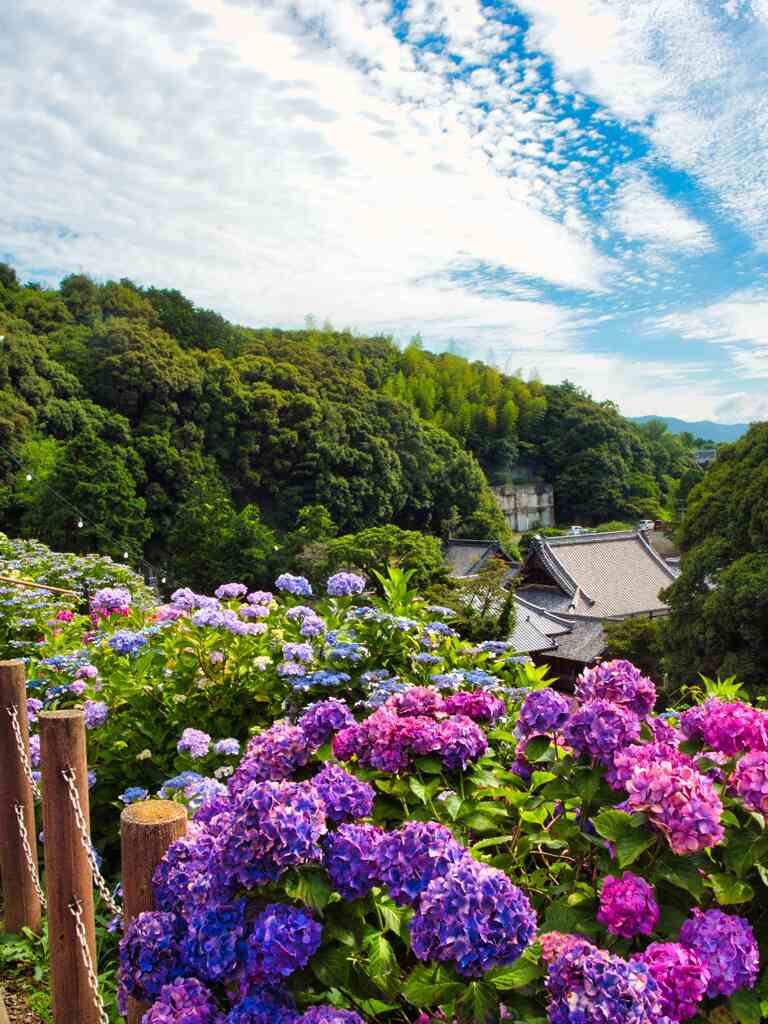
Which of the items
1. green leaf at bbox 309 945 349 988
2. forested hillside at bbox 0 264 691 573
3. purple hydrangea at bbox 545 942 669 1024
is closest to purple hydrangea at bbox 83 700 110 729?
green leaf at bbox 309 945 349 988

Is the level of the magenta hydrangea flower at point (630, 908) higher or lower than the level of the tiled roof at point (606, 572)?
higher

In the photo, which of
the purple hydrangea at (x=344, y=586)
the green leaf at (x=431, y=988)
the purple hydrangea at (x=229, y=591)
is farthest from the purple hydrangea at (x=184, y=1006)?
the purple hydrangea at (x=229, y=591)

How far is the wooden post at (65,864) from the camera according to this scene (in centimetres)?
158

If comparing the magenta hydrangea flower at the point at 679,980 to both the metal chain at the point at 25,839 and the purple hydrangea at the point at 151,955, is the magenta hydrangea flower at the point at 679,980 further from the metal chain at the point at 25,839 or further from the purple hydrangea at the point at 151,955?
the metal chain at the point at 25,839

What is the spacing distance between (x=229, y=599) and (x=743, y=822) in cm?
244

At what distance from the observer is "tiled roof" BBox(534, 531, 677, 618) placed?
22.6 m

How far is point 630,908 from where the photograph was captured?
1.09m

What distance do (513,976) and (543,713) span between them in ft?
1.65

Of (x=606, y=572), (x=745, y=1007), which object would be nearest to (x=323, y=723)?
(x=745, y=1007)

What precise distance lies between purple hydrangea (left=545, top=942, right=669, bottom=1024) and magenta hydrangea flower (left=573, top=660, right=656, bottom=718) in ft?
1.91

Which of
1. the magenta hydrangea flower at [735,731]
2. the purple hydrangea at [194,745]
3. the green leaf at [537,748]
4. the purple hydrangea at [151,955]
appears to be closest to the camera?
the purple hydrangea at [151,955]

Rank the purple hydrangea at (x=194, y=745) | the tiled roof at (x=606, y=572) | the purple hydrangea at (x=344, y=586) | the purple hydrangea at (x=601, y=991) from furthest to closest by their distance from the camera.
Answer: the tiled roof at (x=606, y=572) → the purple hydrangea at (x=344, y=586) → the purple hydrangea at (x=194, y=745) → the purple hydrangea at (x=601, y=991)

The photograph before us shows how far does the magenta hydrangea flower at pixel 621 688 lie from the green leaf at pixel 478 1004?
2.05 feet

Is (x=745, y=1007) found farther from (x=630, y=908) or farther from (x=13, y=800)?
(x=13, y=800)
